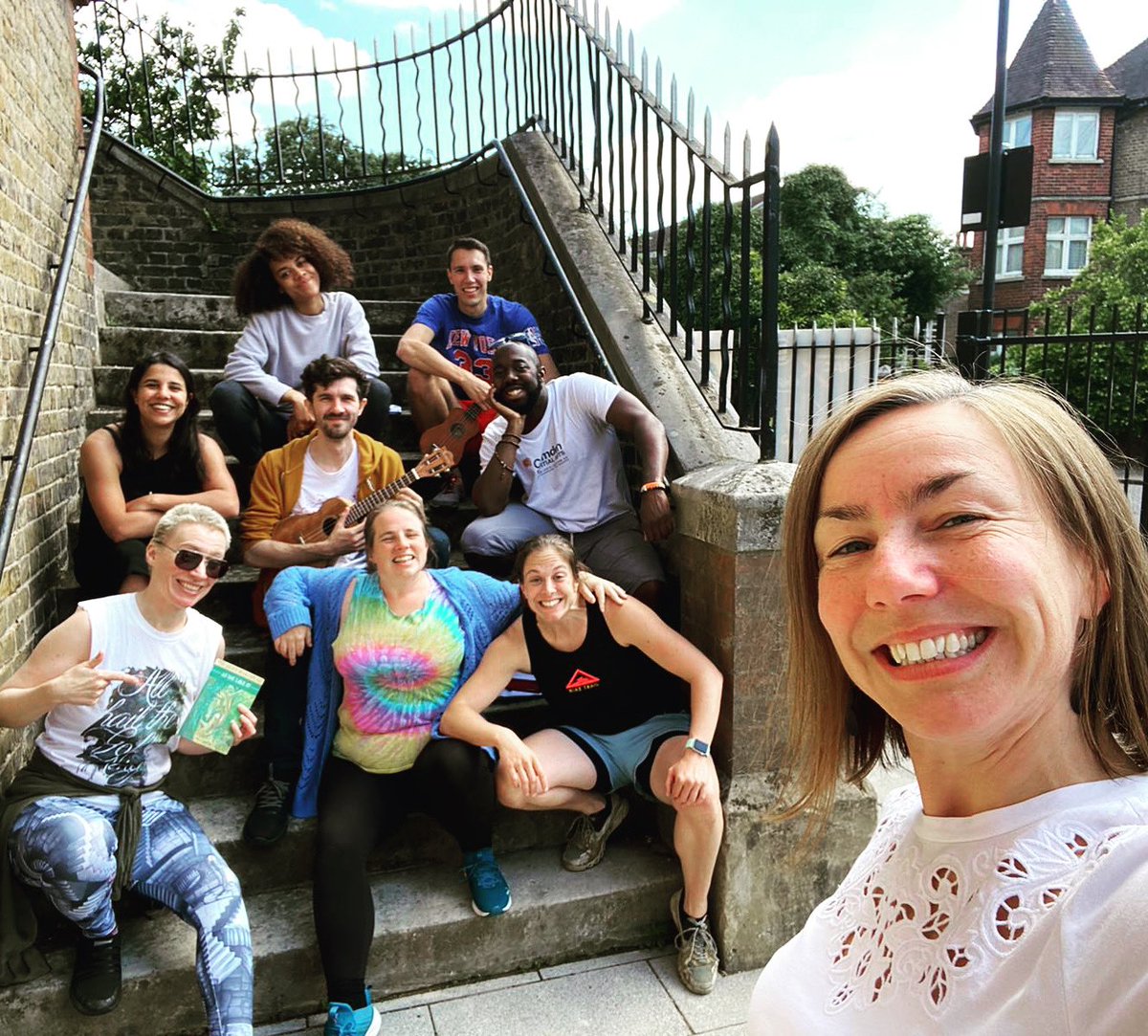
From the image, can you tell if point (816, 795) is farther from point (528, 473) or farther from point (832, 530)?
point (528, 473)

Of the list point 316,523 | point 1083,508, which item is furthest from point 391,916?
point 1083,508

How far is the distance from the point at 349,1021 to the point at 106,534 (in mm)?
2010

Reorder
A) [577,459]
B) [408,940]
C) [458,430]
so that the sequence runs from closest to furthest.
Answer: [408,940] < [577,459] < [458,430]

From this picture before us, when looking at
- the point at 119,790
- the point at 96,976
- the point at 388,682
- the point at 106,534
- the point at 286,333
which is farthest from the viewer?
the point at 286,333

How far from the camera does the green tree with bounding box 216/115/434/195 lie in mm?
7914

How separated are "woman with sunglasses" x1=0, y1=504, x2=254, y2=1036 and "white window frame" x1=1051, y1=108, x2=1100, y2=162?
28777mm

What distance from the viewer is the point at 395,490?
3.41 m

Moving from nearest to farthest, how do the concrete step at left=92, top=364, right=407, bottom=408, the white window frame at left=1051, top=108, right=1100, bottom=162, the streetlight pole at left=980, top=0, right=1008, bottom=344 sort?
the concrete step at left=92, top=364, right=407, bottom=408
the streetlight pole at left=980, top=0, right=1008, bottom=344
the white window frame at left=1051, top=108, right=1100, bottom=162

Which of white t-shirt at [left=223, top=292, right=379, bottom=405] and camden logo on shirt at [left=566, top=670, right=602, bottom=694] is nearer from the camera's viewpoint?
camden logo on shirt at [left=566, top=670, right=602, bottom=694]

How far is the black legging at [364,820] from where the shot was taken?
7.82 feet

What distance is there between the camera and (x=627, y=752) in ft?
9.28

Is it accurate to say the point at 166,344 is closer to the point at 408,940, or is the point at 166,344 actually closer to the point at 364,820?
the point at 364,820

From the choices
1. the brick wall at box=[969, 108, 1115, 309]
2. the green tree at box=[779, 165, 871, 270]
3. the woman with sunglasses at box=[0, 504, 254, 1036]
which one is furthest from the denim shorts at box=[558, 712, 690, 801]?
the brick wall at box=[969, 108, 1115, 309]

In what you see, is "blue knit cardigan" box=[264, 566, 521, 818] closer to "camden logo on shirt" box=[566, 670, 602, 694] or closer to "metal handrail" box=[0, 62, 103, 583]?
"camden logo on shirt" box=[566, 670, 602, 694]
